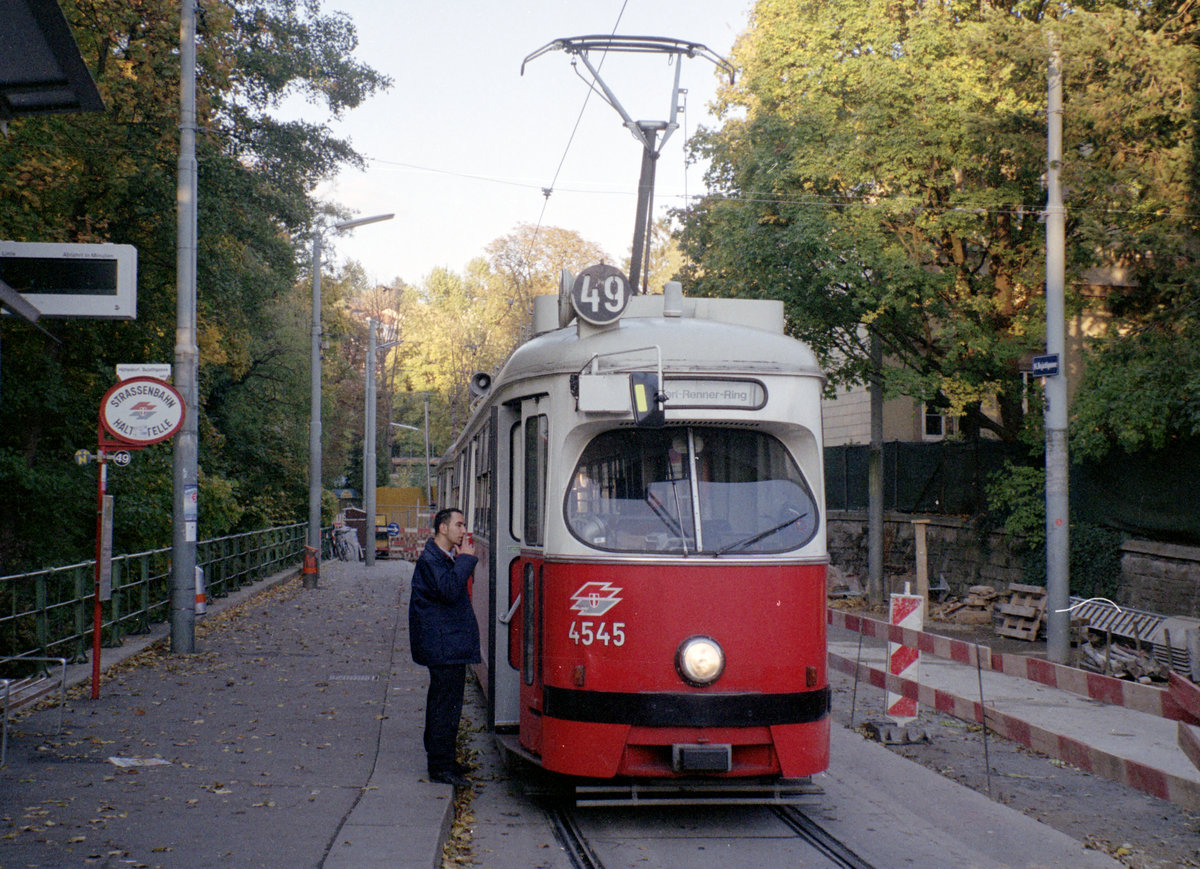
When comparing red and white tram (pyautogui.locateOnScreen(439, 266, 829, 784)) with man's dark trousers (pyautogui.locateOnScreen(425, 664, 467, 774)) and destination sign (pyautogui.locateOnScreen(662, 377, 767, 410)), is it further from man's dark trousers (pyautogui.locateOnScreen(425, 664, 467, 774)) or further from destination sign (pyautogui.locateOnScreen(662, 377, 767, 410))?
man's dark trousers (pyautogui.locateOnScreen(425, 664, 467, 774))

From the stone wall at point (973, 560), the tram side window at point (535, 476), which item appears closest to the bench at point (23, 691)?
the tram side window at point (535, 476)

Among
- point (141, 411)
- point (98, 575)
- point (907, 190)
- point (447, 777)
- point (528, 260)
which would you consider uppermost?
point (528, 260)

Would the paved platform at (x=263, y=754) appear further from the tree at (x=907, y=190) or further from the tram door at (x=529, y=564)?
the tree at (x=907, y=190)

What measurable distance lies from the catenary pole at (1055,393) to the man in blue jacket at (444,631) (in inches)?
412

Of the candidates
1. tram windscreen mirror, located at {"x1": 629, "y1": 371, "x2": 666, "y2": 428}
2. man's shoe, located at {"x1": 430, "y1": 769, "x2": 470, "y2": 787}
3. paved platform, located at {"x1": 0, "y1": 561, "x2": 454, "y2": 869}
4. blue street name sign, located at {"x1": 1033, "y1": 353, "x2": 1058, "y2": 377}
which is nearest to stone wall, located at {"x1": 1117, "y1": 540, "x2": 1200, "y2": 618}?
blue street name sign, located at {"x1": 1033, "y1": 353, "x2": 1058, "y2": 377}

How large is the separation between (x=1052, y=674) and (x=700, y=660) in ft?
8.25

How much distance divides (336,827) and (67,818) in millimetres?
1443

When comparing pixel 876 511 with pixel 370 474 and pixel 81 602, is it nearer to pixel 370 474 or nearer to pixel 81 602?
pixel 81 602

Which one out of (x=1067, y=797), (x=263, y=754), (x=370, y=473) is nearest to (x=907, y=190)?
(x=1067, y=797)

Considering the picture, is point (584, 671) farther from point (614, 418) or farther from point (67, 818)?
point (67, 818)

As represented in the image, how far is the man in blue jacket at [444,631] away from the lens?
25.3ft

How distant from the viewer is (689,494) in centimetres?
709

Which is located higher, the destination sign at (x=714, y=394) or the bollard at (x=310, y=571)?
the destination sign at (x=714, y=394)

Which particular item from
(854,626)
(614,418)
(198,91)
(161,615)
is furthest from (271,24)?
(614,418)
